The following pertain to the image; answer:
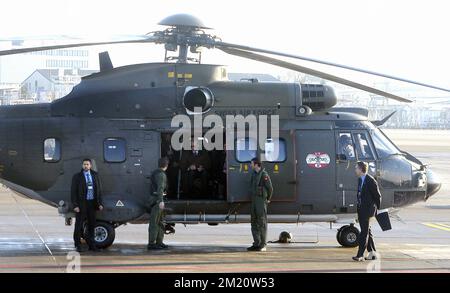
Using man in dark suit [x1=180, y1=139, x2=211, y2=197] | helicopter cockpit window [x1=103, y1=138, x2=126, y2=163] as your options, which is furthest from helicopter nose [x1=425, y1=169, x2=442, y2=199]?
helicopter cockpit window [x1=103, y1=138, x2=126, y2=163]

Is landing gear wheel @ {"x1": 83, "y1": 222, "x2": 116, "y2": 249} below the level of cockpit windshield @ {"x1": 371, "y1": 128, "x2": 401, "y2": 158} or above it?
below

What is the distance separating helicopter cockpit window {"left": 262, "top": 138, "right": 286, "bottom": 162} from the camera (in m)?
14.7

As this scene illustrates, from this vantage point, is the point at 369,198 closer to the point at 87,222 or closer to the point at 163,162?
the point at 163,162

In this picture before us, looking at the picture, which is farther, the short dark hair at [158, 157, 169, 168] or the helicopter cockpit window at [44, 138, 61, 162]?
the helicopter cockpit window at [44, 138, 61, 162]

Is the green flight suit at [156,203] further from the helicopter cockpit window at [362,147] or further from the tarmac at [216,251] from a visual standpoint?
the helicopter cockpit window at [362,147]

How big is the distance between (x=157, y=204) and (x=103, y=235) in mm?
1165

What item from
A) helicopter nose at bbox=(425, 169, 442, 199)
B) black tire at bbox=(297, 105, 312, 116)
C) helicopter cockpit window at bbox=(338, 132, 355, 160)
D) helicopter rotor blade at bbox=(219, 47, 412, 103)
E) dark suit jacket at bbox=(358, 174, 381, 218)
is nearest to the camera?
dark suit jacket at bbox=(358, 174, 381, 218)

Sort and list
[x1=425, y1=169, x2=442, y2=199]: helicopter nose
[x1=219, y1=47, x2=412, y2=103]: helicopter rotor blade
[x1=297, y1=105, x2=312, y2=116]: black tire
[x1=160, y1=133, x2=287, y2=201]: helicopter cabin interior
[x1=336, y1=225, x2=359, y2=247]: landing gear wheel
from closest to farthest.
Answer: [x1=219, y1=47, x2=412, y2=103]: helicopter rotor blade, [x1=160, y1=133, x2=287, y2=201]: helicopter cabin interior, [x1=297, y1=105, x2=312, y2=116]: black tire, [x1=336, y1=225, x2=359, y2=247]: landing gear wheel, [x1=425, y1=169, x2=442, y2=199]: helicopter nose

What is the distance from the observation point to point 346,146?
15.0 meters

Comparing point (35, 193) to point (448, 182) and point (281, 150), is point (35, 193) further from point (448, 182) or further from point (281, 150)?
point (448, 182)

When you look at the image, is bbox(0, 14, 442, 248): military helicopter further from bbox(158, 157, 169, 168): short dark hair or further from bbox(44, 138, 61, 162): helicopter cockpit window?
bbox(158, 157, 169, 168): short dark hair

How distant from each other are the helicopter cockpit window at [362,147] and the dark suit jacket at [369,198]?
190 cm

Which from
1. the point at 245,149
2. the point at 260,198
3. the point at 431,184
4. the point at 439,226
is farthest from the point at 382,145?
the point at 439,226
